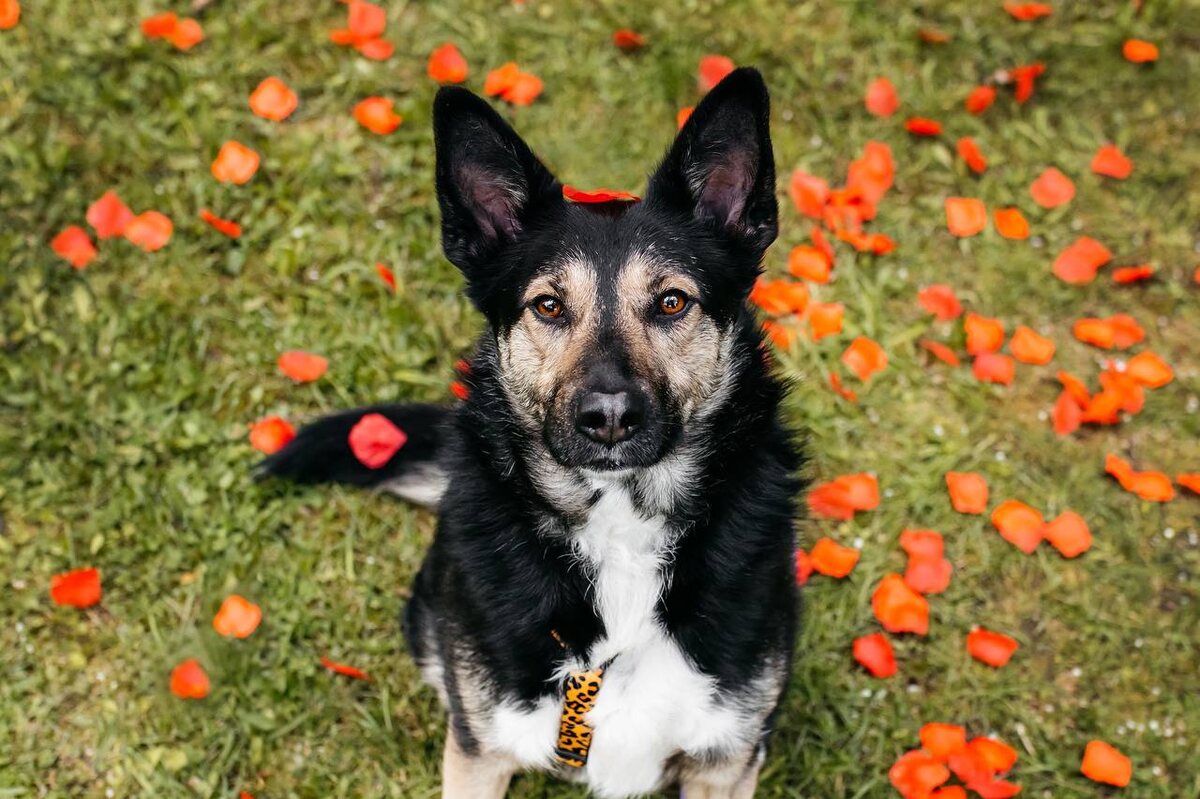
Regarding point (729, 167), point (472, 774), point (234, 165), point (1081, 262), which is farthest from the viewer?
point (1081, 262)

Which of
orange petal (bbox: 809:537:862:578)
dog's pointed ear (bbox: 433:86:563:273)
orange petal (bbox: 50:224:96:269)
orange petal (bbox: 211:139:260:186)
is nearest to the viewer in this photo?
dog's pointed ear (bbox: 433:86:563:273)

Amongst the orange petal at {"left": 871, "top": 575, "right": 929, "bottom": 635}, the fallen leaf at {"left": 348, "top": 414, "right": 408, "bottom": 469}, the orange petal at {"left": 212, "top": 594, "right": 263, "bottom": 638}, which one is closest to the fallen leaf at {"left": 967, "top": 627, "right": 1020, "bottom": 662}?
the orange petal at {"left": 871, "top": 575, "right": 929, "bottom": 635}

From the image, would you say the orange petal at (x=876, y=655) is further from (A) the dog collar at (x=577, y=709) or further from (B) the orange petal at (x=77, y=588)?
(B) the orange petal at (x=77, y=588)

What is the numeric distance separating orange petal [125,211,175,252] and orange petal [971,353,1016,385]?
387cm

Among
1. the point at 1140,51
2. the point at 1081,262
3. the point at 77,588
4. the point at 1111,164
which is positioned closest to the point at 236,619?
the point at 77,588

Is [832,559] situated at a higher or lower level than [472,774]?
lower

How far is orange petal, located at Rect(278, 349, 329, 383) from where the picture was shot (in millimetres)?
5102

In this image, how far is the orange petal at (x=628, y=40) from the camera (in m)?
5.96

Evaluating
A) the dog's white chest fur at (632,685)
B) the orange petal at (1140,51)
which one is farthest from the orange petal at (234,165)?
the orange petal at (1140,51)

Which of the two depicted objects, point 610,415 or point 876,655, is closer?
point 610,415

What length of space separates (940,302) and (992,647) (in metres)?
1.71

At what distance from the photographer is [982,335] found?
5.35m

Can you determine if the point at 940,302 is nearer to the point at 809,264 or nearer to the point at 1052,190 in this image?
the point at 809,264

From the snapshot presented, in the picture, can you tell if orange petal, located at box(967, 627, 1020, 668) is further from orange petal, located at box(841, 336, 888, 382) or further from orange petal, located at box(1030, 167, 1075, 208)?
orange petal, located at box(1030, 167, 1075, 208)
